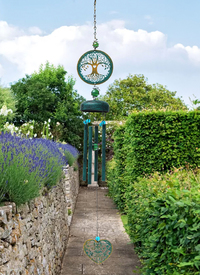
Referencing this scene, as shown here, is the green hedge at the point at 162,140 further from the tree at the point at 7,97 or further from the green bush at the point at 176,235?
the tree at the point at 7,97

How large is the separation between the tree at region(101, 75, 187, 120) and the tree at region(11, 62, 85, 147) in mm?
3524

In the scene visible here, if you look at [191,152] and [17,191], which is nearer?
[17,191]

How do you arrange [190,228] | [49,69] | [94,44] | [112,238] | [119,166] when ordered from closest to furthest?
[190,228] → [94,44] → [112,238] → [119,166] → [49,69]

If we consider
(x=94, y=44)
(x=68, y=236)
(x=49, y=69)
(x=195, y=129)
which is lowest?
(x=68, y=236)

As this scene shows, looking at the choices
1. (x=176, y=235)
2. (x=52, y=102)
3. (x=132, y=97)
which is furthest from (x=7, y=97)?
(x=176, y=235)

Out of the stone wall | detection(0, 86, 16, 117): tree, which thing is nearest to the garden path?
the stone wall

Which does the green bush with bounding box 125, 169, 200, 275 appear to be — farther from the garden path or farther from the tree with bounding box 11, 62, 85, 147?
the tree with bounding box 11, 62, 85, 147

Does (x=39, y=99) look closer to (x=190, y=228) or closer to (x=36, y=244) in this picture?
(x=36, y=244)

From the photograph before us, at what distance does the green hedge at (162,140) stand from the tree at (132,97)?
585 inches

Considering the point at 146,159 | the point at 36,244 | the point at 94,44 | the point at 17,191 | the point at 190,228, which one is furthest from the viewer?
the point at 146,159

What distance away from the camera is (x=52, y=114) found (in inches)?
744

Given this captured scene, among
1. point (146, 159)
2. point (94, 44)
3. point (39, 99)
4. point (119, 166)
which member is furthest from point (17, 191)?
point (39, 99)

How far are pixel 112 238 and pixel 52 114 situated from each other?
12.9m

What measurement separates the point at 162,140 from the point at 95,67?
2.62 metres
